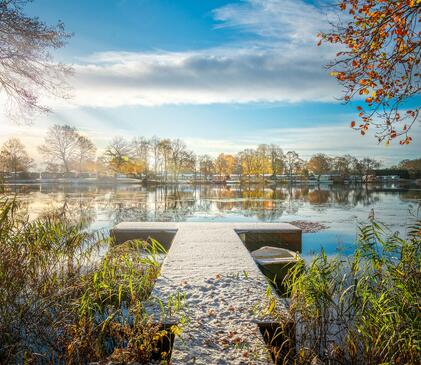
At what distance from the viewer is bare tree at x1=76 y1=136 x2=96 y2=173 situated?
58022 millimetres

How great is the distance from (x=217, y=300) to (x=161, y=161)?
61867mm

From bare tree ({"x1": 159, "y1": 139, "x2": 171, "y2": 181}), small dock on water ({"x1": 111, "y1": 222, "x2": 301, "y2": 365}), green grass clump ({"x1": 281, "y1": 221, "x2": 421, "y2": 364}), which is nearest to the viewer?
small dock on water ({"x1": 111, "y1": 222, "x2": 301, "y2": 365})

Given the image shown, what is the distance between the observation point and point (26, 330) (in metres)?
4.09

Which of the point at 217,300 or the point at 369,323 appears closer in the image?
the point at 369,323

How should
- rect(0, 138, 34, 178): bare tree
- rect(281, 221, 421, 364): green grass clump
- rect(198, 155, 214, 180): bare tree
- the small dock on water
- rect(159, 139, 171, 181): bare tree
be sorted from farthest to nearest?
rect(198, 155, 214, 180): bare tree < rect(159, 139, 171, 181): bare tree < rect(0, 138, 34, 178): bare tree < rect(281, 221, 421, 364): green grass clump < the small dock on water

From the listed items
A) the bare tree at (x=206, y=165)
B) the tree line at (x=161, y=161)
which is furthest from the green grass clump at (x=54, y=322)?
the bare tree at (x=206, y=165)

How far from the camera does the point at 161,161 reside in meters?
65.8

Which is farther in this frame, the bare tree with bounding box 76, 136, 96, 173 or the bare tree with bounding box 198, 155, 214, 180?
the bare tree with bounding box 198, 155, 214, 180

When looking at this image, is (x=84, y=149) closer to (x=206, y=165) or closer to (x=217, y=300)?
(x=206, y=165)

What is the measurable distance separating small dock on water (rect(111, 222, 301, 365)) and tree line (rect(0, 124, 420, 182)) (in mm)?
37401

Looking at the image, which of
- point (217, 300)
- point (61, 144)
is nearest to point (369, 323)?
point (217, 300)

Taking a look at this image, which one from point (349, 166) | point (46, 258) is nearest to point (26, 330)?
point (46, 258)

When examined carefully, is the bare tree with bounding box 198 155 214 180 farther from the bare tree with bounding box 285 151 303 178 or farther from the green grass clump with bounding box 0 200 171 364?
the green grass clump with bounding box 0 200 171 364

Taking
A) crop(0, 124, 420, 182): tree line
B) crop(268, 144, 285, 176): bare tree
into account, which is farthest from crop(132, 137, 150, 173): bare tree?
crop(268, 144, 285, 176): bare tree
